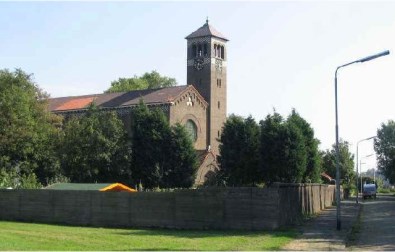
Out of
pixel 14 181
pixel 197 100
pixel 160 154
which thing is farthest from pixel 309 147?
pixel 14 181

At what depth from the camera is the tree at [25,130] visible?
141ft

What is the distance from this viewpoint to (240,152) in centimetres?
5375

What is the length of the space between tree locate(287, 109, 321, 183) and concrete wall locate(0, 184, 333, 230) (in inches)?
888

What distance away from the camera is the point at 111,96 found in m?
73.8

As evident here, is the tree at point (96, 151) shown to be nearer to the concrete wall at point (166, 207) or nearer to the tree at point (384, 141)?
the concrete wall at point (166, 207)

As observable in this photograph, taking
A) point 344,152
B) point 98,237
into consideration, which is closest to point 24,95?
point 98,237

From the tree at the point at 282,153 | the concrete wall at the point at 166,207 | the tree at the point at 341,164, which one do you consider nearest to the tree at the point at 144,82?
the tree at the point at 341,164

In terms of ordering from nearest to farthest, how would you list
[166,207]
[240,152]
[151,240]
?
[151,240] → [166,207] → [240,152]

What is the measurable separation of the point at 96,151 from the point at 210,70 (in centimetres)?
2953

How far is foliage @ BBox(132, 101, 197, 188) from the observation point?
180ft

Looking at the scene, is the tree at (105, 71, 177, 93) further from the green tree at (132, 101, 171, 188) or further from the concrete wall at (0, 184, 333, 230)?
the concrete wall at (0, 184, 333, 230)

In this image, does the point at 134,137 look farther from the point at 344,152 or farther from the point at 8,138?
the point at 344,152

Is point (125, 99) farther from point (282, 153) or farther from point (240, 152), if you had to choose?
point (282, 153)

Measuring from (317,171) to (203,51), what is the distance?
93.8 ft
